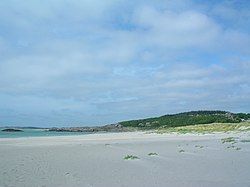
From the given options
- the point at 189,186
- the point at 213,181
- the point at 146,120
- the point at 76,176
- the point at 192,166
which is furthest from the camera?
the point at 146,120

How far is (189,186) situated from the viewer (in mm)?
10320

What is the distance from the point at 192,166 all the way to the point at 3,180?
7.56 metres

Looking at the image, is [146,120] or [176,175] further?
[146,120]

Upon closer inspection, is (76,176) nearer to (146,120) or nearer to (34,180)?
(34,180)

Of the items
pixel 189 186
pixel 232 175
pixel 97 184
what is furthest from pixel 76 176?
pixel 232 175

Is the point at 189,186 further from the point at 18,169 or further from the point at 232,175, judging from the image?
the point at 18,169

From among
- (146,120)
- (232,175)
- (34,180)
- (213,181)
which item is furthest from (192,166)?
(146,120)

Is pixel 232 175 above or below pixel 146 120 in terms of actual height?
below

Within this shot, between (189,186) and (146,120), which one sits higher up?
(146,120)

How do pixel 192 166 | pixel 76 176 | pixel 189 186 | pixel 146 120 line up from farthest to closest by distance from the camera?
pixel 146 120
pixel 192 166
pixel 76 176
pixel 189 186

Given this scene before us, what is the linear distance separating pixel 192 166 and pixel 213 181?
3938 millimetres

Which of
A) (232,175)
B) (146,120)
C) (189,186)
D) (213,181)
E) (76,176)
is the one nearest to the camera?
(189,186)

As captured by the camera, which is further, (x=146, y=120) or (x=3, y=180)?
(x=146, y=120)

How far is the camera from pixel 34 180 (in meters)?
12.3
